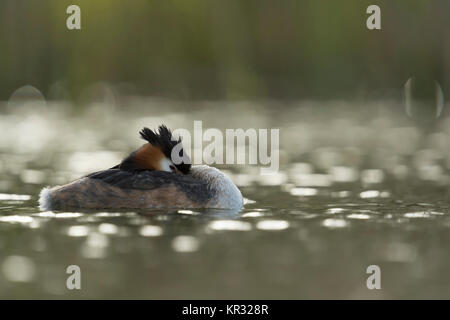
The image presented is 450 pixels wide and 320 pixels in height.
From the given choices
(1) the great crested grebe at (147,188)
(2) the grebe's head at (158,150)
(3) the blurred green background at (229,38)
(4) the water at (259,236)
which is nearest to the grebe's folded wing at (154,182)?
(1) the great crested grebe at (147,188)

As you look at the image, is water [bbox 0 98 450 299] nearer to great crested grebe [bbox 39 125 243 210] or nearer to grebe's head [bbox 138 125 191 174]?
great crested grebe [bbox 39 125 243 210]

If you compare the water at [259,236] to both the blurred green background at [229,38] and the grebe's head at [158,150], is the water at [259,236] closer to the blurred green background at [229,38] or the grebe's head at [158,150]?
the grebe's head at [158,150]

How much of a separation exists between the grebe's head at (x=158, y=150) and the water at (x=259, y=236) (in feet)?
2.62

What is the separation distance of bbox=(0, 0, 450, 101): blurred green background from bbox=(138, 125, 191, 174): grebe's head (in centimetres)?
1348

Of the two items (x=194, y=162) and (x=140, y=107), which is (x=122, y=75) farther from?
(x=194, y=162)

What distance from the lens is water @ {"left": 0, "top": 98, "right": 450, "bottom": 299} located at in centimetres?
772

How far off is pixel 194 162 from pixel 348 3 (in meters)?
10.7

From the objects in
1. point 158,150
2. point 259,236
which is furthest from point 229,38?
point 259,236

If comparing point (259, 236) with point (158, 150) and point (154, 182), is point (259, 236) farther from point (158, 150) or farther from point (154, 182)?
point (158, 150)

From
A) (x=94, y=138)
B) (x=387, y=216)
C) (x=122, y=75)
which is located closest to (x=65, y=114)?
(x=122, y=75)

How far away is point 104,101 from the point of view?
33.3 metres

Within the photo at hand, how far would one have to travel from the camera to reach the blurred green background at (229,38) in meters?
25.5

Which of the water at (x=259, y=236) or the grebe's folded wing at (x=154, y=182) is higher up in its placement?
the grebe's folded wing at (x=154, y=182)

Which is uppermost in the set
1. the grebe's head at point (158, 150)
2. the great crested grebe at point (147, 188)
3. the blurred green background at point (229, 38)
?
the blurred green background at point (229, 38)
